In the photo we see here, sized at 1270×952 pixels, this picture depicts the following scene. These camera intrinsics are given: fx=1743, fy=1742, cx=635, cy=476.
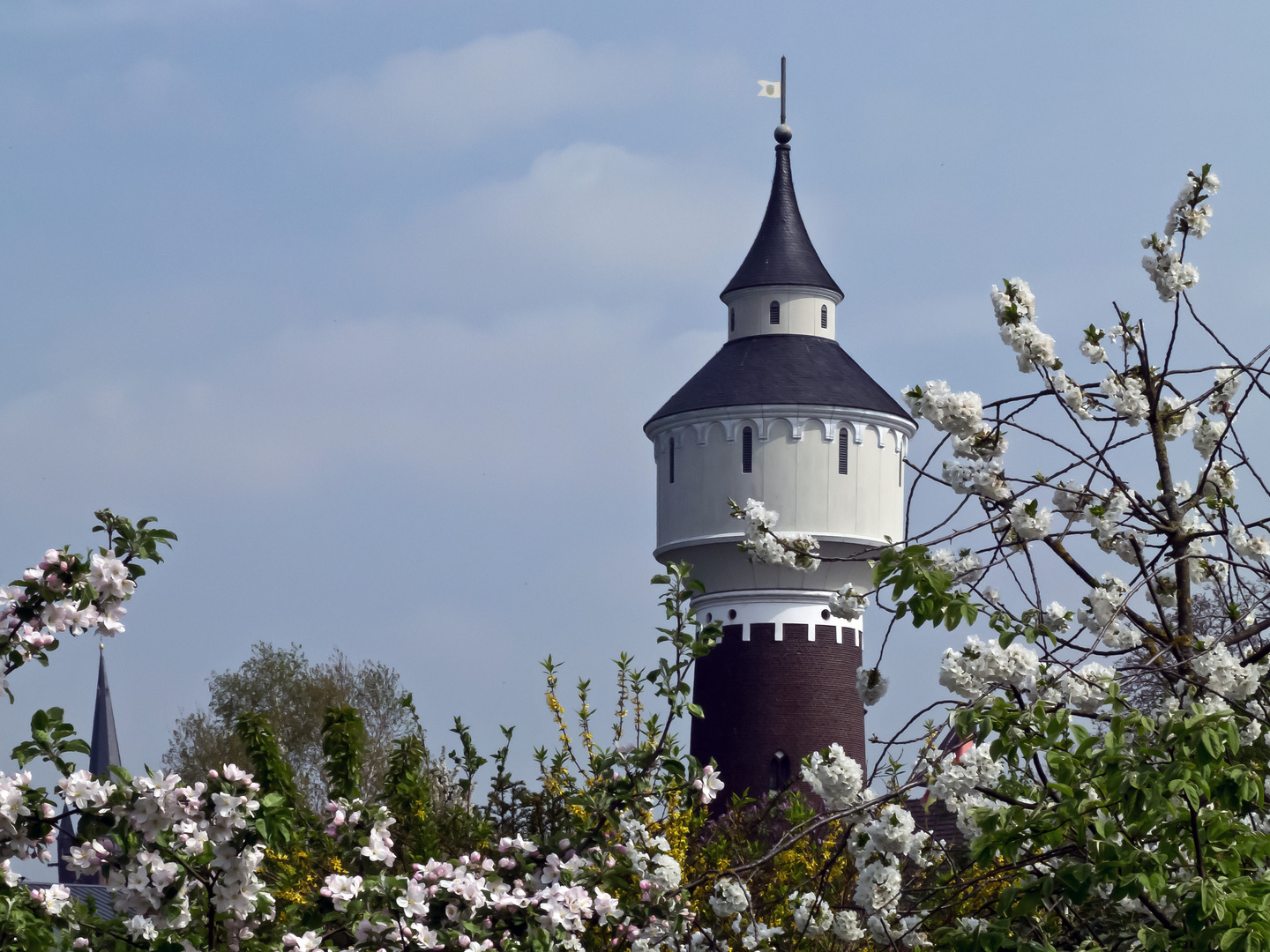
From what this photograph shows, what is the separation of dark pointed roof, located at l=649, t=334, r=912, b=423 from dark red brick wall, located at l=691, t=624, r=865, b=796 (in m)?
3.81

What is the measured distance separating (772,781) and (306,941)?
23690 mm

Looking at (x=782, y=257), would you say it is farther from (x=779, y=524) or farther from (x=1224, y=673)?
(x=1224, y=673)

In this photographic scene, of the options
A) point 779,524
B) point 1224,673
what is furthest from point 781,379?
point 1224,673

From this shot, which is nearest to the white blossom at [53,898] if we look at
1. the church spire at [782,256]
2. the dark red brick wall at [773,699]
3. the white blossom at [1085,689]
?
the white blossom at [1085,689]

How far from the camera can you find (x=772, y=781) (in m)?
28.7

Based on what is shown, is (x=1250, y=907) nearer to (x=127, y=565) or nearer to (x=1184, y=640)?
(x=1184, y=640)

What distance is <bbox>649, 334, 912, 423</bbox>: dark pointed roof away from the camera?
2902 cm

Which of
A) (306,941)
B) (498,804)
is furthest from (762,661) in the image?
(306,941)

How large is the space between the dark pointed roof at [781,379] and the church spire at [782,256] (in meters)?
1.01

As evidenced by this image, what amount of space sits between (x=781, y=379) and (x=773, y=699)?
5346mm

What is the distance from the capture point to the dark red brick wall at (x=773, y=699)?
28844 millimetres

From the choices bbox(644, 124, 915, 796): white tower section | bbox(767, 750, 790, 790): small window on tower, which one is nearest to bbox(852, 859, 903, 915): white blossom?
bbox(644, 124, 915, 796): white tower section

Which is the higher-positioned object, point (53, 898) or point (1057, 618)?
point (1057, 618)

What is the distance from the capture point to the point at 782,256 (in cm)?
3114
